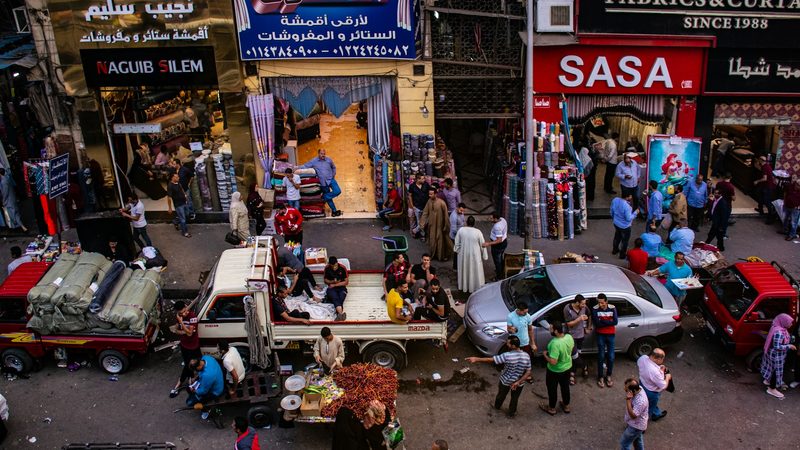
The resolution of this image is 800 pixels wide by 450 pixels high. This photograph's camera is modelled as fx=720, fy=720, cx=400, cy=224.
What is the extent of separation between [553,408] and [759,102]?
10.8 metres

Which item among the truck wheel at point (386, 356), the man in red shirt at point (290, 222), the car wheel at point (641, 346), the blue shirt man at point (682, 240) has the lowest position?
the car wheel at point (641, 346)

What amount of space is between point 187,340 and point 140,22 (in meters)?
8.82

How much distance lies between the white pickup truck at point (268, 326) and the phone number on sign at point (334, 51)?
6.65 meters

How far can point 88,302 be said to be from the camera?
12070 millimetres

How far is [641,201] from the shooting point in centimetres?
1791

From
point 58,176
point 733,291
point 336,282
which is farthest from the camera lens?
point 58,176

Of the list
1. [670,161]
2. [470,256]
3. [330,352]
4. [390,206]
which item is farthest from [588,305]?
[670,161]

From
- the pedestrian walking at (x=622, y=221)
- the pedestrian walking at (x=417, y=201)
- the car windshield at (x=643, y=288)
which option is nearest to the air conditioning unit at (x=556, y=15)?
the pedestrian walking at (x=622, y=221)

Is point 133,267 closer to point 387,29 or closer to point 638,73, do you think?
point 387,29

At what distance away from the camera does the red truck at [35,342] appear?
1227 centimetres

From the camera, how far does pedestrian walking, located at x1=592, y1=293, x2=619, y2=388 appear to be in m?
11.7

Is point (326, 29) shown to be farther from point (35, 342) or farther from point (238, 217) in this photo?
point (35, 342)

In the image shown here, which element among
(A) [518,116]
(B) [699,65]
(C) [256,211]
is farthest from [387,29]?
(B) [699,65]

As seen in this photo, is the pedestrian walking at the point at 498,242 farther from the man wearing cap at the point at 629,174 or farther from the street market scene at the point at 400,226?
the man wearing cap at the point at 629,174
